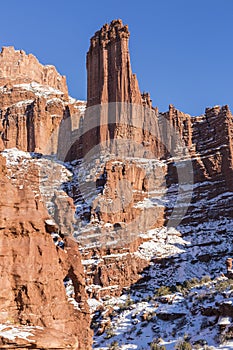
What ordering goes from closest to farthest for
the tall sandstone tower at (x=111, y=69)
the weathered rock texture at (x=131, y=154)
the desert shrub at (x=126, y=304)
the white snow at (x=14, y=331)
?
the white snow at (x=14, y=331) → the desert shrub at (x=126, y=304) → the weathered rock texture at (x=131, y=154) → the tall sandstone tower at (x=111, y=69)

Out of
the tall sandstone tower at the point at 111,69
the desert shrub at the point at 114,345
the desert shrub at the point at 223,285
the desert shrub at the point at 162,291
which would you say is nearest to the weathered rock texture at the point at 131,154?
the tall sandstone tower at the point at 111,69

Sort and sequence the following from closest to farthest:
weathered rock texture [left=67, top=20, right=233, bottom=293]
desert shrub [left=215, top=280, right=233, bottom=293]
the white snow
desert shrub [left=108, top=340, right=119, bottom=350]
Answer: the white snow, desert shrub [left=108, top=340, right=119, bottom=350], desert shrub [left=215, top=280, right=233, bottom=293], weathered rock texture [left=67, top=20, right=233, bottom=293]

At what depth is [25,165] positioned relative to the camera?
14675cm

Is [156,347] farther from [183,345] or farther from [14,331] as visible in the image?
[14,331]

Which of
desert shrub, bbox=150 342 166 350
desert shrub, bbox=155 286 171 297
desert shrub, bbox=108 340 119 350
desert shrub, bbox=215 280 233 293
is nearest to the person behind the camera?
desert shrub, bbox=150 342 166 350

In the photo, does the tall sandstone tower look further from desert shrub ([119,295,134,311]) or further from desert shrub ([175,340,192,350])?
desert shrub ([175,340,192,350])

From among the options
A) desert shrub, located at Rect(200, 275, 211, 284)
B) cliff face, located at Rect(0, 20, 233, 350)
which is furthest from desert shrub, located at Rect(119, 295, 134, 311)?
desert shrub, located at Rect(200, 275, 211, 284)

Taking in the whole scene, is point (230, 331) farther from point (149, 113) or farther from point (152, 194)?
point (149, 113)

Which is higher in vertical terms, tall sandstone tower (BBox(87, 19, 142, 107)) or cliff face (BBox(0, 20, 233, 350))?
tall sandstone tower (BBox(87, 19, 142, 107))

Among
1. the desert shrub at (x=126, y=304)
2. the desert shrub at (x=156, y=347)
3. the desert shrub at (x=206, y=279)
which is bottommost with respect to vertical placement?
the desert shrub at (x=156, y=347)

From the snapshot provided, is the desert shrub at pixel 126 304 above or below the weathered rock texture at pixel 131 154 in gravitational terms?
below

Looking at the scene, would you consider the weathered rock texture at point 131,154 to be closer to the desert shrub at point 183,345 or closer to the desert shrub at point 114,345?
the desert shrub at point 114,345

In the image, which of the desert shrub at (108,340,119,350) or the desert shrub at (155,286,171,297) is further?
the desert shrub at (155,286,171,297)

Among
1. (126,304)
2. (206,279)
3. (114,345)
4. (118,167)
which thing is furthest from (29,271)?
(118,167)
